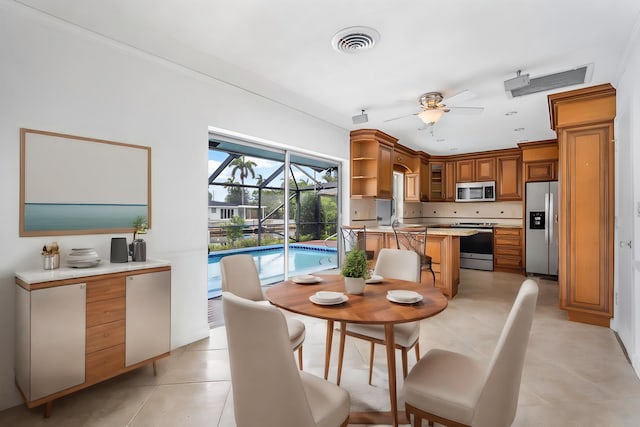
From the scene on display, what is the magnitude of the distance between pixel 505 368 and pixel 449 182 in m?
6.68

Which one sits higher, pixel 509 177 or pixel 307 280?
pixel 509 177

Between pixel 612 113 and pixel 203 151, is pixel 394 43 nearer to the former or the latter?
pixel 203 151

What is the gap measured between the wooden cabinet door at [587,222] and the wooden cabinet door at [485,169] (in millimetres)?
3306

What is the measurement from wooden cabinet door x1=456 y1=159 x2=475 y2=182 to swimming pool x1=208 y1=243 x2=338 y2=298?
3.79 m

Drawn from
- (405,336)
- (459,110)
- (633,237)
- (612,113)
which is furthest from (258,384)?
(612,113)

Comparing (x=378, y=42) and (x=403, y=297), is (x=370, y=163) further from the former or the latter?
(x=403, y=297)

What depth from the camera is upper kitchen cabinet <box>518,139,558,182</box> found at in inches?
227

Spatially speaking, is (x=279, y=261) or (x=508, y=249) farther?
(x=508, y=249)

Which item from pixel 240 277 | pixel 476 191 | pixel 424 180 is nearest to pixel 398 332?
pixel 240 277

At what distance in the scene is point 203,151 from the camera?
10.1 ft

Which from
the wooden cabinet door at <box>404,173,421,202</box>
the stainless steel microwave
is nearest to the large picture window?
the wooden cabinet door at <box>404,173,421,202</box>

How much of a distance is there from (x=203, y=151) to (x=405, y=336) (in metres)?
2.41

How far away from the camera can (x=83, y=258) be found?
2.13 m

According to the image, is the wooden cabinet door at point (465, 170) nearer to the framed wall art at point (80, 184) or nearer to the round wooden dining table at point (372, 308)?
the round wooden dining table at point (372, 308)
